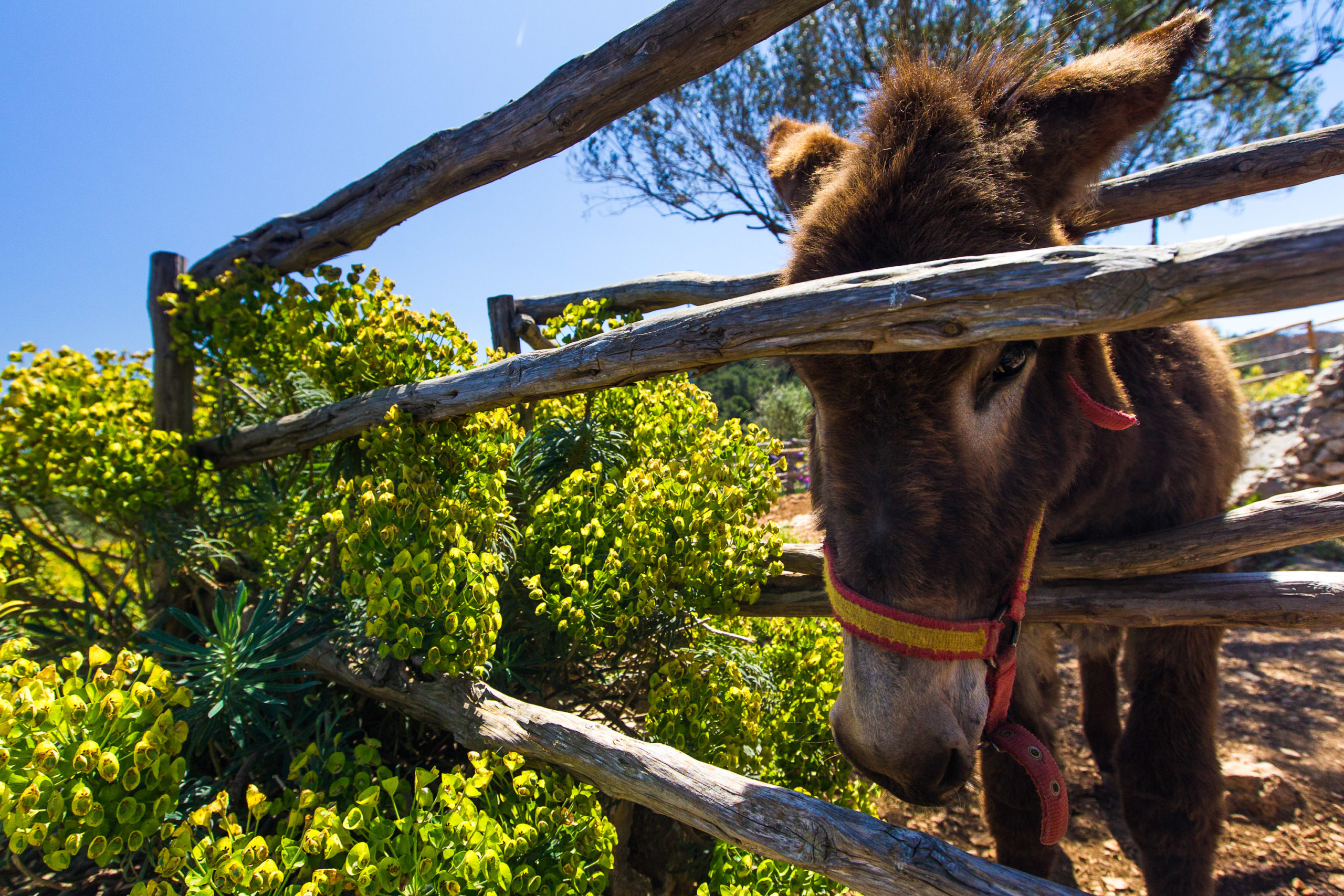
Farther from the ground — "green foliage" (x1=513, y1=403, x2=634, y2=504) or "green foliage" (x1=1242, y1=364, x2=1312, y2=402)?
"green foliage" (x1=513, y1=403, x2=634, y2=504)

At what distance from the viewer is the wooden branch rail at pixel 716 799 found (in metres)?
1.23

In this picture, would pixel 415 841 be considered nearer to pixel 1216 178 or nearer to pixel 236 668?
pixel 236 668

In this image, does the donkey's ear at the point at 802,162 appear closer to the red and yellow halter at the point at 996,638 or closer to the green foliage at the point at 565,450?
the red and yellow halter at the point at 996,638

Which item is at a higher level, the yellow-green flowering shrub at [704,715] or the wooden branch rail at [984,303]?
the wooden branch rail at [984,303]

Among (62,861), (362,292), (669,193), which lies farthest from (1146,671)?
(669,193)

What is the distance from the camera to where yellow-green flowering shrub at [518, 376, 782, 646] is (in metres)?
2.00

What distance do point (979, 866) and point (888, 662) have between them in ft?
1.34

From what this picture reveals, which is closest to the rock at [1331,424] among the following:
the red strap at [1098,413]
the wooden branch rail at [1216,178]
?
the wooden branch rail at [1216,178]

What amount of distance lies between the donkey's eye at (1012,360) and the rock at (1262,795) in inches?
123

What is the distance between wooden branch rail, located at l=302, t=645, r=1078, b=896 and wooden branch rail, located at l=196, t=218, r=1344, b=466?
994 mm

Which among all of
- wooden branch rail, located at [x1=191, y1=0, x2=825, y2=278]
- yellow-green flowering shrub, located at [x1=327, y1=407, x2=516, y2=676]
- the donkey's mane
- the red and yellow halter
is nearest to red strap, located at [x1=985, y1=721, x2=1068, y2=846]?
the red and yellow halter

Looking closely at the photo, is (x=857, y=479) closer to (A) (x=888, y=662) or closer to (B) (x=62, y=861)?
(A) (x=888, y=662)

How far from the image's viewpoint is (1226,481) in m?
2.51

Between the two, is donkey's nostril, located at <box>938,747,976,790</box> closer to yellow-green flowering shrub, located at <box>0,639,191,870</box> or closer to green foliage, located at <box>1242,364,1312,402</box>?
yellow-green flowering shrub, located at <box>0,639,191,870</box>
